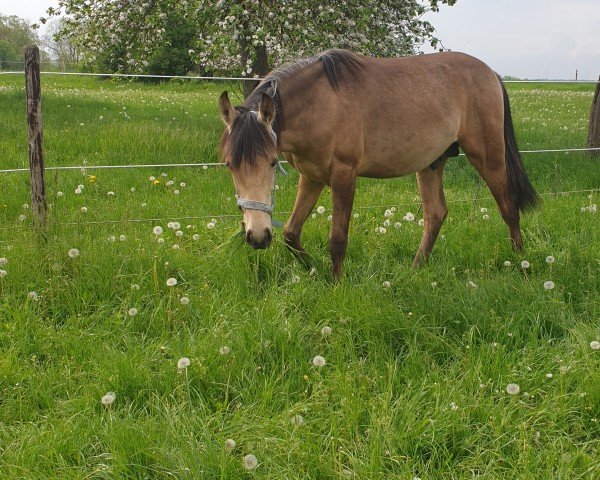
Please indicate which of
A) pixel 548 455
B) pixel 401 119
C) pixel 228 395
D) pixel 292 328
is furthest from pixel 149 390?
pixel 401 119

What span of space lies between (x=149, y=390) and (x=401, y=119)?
300cm

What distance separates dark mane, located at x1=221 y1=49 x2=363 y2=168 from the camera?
12.4ft

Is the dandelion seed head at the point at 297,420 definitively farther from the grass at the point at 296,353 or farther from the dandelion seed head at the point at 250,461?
the dandelion seed head at the point at 250,461

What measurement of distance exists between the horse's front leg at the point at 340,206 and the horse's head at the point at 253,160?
806 millimetres

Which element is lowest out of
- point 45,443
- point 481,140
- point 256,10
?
point 45,443

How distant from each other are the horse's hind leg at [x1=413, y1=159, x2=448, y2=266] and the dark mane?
139cm

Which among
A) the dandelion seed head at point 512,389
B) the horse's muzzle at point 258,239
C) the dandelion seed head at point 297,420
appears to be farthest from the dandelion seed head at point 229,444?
the horse's muzzle at point 258,239

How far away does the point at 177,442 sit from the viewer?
2.61m

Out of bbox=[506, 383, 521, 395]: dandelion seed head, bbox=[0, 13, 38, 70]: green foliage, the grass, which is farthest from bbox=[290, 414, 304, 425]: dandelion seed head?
bbox=[0, 13, 38, 70]: green foliage

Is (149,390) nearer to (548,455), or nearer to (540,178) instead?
(548,455)

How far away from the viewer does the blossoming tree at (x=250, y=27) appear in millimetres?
8578

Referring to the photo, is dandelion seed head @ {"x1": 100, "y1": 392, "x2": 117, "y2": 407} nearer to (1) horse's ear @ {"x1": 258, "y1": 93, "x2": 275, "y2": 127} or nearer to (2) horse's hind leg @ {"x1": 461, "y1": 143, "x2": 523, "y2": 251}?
(1) horse's ear @ {"x1": 258, "y1": 93, "x2": 275, "y2": 127}

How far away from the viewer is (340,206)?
4613 millimetres

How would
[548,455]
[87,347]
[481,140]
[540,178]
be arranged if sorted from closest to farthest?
1. [548,455]
2. [87,347]
3. [481,140]
4. [540,178]
